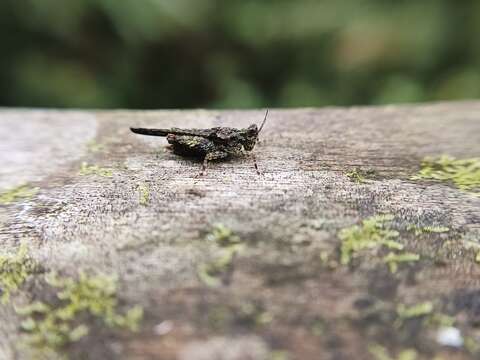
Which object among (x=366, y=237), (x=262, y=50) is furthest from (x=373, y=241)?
(x=262, y=50)

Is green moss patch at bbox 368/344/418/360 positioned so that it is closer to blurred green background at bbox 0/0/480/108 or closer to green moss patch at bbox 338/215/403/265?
green moss patch at bbox 338/215/403/265

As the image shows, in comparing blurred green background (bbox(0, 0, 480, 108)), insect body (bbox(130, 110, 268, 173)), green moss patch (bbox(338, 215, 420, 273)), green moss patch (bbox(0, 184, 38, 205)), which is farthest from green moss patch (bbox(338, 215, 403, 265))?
blurred green background (bbox(0, 0, 480, 108))

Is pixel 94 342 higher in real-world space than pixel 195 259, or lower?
lower

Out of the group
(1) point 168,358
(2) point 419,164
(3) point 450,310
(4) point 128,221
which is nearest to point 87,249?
(4) point 128,221

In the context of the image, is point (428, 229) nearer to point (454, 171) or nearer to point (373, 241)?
point (373, 241)

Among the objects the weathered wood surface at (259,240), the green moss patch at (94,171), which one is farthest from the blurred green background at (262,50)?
the green moss patch at (94,171)

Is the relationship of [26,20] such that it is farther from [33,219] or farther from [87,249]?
[87,249]

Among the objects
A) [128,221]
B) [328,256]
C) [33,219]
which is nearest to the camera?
[328,256]
